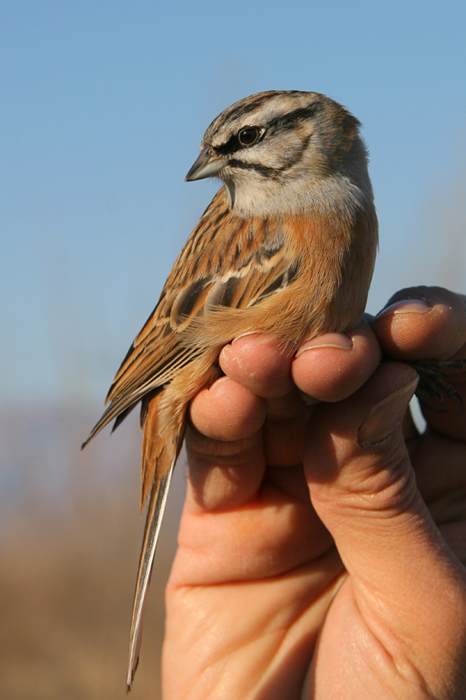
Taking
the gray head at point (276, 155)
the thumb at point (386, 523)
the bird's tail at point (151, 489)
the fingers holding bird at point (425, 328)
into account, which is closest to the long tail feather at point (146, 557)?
the bird's tail at point (151, 489)

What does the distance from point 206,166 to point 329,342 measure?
0.96 meters

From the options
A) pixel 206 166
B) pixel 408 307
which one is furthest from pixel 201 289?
pixel 408 307

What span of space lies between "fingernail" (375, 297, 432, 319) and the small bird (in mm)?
95

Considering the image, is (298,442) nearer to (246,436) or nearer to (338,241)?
(246,436)

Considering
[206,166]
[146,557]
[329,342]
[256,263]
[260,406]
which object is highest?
[206,166]

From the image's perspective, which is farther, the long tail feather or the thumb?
the long tail feather

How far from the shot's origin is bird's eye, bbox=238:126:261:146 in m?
2.37

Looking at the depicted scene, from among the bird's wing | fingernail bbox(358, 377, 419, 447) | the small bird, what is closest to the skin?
fingernail bbox(358, 377, 419, 447)

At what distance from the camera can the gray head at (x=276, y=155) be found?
233 centimetres

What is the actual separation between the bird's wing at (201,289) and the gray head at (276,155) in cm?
12

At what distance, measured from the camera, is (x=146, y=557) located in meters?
2.29

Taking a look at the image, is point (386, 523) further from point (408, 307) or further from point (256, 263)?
point (256, 263)

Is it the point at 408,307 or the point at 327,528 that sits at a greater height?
the point at 408,307

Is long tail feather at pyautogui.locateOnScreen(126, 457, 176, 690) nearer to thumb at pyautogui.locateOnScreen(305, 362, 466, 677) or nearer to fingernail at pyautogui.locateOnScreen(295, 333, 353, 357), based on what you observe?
thumb at pyautogui.locateOnScreen(305, 362, 466, 677)
